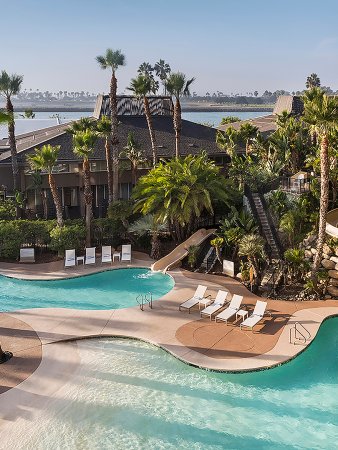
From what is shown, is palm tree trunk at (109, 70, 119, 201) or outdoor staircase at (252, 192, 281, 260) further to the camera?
palm tree trunk at (109, 70, 119, 201)

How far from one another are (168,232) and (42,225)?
26.7 ft

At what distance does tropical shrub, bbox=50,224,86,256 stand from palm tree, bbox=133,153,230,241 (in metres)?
4.05

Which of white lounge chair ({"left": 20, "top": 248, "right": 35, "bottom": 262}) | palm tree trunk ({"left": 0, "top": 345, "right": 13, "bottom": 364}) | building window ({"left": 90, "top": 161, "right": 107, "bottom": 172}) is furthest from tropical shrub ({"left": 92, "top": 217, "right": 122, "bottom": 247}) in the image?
palm tree trunk ({"left": 0, "top": 345, "right": 13, "bottom": 364})

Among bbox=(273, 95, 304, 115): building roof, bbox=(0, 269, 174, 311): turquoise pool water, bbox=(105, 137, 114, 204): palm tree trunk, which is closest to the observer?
bbox=(0, 269, 174, 311): turquoise pool water

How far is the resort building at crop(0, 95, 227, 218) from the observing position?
33312 mm

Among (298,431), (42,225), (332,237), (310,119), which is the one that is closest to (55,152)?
(42,225)

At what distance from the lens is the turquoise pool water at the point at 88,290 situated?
68.6ft

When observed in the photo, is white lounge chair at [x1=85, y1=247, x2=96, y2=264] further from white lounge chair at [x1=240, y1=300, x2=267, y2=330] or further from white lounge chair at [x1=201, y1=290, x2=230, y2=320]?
white lounge chair at [x1=240, y1=300, x2=267, y2=330]

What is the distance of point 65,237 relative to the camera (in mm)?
26766

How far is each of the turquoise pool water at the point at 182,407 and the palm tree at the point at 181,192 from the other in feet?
38.2

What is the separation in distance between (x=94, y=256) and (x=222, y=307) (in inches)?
379

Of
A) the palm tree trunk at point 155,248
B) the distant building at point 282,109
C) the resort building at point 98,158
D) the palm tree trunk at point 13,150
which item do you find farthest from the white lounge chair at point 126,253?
the distant building at point 282,109

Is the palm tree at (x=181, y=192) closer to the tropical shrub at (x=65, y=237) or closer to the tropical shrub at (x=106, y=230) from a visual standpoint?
the tropical shrub at (x=106, y=230)

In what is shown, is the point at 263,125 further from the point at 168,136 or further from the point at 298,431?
the point at 298,431
